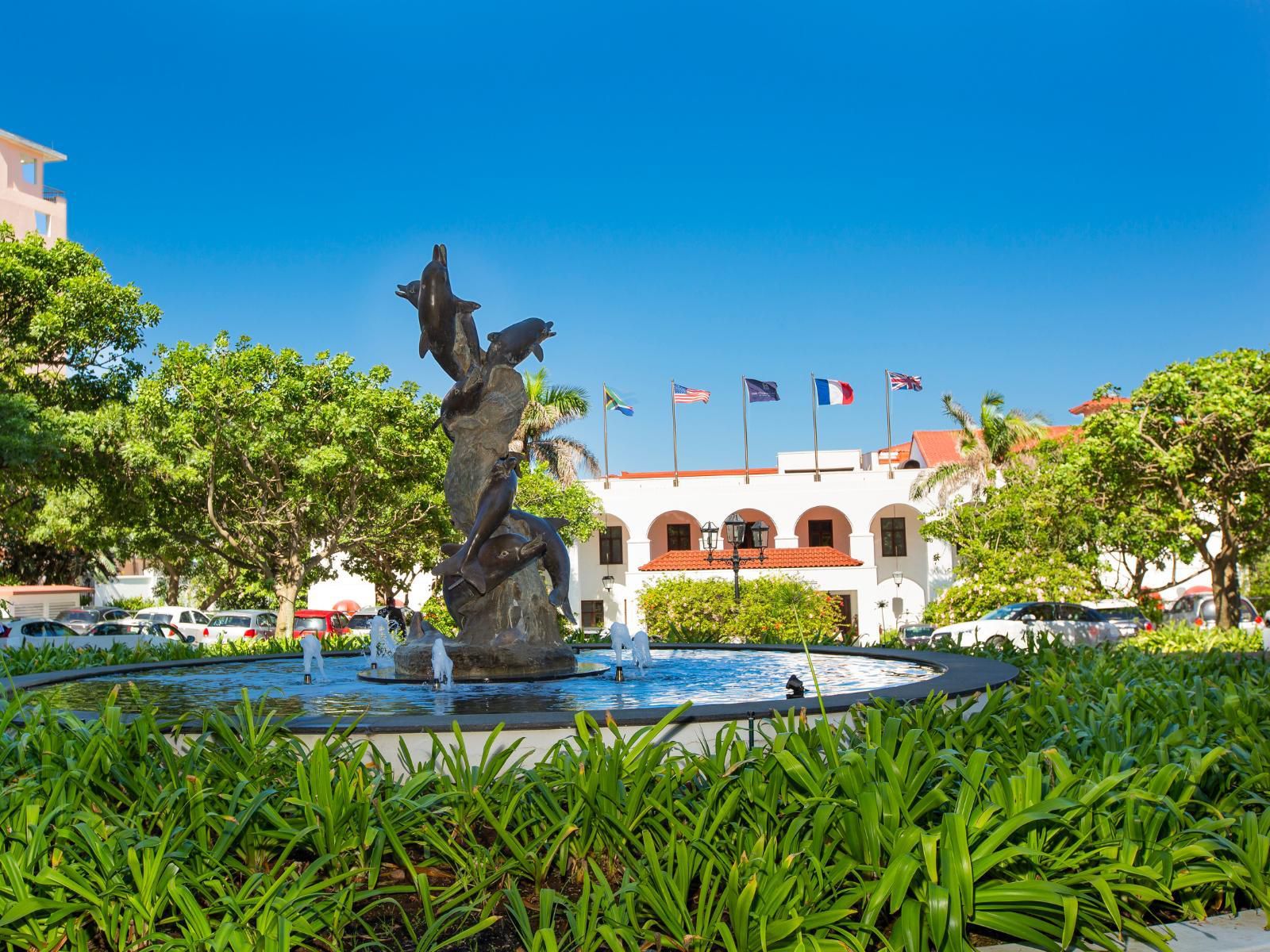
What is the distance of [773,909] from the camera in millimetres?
3652

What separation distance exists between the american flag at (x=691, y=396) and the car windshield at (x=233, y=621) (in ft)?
56.9

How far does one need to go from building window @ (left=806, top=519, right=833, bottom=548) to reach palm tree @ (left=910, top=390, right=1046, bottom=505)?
611cm

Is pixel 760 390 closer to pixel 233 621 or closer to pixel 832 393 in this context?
pixel 832 393

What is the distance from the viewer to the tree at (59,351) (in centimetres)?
2186

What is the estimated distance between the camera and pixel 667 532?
4741 cm

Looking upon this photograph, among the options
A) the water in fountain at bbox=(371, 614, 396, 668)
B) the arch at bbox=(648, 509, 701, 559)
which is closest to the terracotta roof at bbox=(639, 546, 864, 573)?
the arch at bbox=(648, 509, 701, 559)

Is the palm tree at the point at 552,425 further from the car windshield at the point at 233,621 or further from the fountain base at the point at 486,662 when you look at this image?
the fountain base at the point at 486,662

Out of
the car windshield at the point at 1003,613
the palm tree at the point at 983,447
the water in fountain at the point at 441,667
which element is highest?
the palm tree at the point at 983,447

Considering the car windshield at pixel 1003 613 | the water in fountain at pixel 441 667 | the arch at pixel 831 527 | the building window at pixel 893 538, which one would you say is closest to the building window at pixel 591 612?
the arch at pixel 831 527

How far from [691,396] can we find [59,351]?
2335 centimetres

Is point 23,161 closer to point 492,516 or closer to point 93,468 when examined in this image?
point 93,468

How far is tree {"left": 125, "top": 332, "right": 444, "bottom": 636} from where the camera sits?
2531 cm

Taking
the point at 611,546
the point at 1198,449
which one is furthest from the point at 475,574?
the point at 611,546

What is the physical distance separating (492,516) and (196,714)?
395 centimetres
